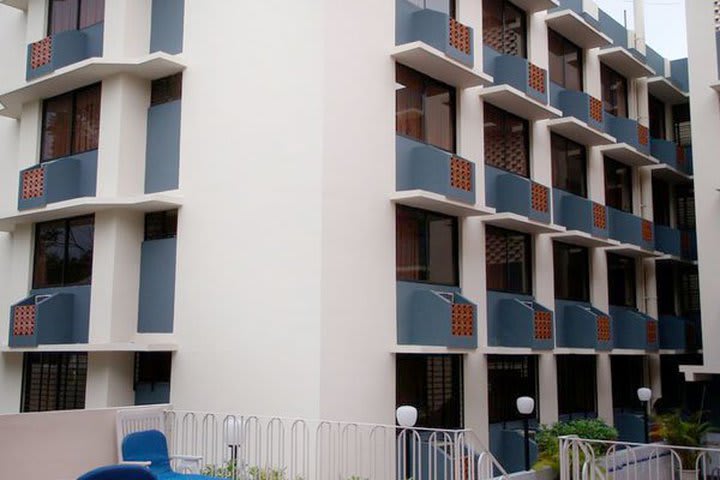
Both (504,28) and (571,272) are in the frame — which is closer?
(504,28)

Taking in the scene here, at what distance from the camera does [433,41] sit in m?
15.4

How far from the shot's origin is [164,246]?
15.6 metres

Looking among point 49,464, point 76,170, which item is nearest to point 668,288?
point 76,170

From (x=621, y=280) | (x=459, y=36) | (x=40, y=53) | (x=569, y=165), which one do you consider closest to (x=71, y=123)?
(x=40, y=53)

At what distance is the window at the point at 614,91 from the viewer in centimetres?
2317

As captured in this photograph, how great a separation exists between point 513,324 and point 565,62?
26.4 feet

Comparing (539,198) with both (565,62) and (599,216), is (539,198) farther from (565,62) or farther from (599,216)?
(565,62)

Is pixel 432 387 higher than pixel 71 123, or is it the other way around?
pixel 71 123

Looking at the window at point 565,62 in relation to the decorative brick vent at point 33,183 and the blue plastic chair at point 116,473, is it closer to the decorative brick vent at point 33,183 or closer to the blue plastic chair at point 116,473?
the decorative brick vent at point 33,183

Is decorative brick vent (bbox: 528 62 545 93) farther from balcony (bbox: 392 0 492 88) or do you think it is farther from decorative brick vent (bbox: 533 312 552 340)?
decorative brick vent (bbox: 533 312 552 340)

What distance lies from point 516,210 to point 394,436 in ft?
21.1

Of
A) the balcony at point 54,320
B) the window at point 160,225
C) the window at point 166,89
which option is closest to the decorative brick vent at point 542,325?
the window at point 160,225

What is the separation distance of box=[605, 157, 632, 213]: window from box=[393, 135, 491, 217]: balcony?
353 inches

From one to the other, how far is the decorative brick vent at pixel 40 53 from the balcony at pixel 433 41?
7.49 metres
